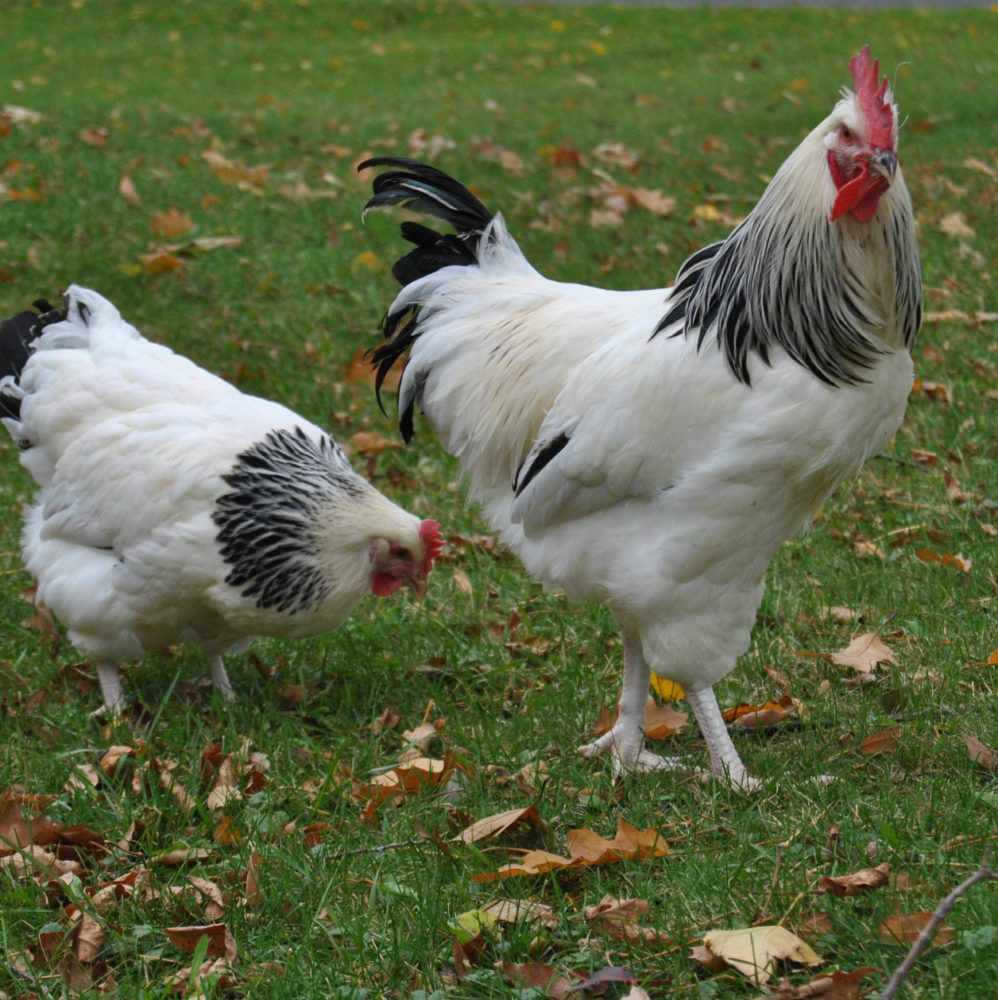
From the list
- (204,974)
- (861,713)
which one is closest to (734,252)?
(861,713)

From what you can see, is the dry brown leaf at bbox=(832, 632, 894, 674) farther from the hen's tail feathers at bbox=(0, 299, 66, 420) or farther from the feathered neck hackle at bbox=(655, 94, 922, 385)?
the hen's tail feathers at bbox=(0, 299, 66, 420)

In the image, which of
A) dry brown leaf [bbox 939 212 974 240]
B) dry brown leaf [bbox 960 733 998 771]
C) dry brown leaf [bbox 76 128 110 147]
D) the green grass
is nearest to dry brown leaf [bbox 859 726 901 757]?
the green grass

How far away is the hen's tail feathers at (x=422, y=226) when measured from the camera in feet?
14.9

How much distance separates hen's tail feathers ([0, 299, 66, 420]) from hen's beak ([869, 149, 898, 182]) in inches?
140

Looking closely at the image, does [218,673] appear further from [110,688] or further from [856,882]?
[856,882]

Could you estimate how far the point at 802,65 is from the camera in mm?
16188

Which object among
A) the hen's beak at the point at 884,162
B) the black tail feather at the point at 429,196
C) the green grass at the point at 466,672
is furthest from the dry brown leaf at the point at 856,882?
the black tail feather at the point at 429,196

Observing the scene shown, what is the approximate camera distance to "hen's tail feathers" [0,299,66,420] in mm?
5363

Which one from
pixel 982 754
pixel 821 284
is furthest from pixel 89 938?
→ pixel 821 284

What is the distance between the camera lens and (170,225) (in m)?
9.09

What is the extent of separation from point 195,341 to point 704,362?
16.1 feet

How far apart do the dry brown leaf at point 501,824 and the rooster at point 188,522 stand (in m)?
1.37

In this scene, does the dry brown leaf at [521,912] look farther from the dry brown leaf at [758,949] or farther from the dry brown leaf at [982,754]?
the dry brown leaf at [982,754]

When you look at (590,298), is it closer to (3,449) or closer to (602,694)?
(602,694)
